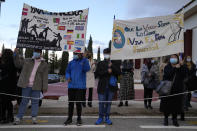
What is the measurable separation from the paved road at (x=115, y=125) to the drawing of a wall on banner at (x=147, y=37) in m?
2.00

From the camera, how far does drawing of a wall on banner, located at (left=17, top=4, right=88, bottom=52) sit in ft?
26.0

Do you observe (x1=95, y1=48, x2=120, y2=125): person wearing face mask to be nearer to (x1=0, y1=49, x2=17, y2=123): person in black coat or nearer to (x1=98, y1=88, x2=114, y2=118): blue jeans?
(x1=98, y1=88, x2=114, y2=118): blue jeans

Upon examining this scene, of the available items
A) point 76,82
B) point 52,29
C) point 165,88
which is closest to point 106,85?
point 76,82

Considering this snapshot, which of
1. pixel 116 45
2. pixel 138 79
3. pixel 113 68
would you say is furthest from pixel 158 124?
pixel 138 79

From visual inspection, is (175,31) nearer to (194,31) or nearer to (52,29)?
(52,29)

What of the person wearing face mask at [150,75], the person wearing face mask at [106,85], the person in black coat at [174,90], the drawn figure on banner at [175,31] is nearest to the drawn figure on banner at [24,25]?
the person wearing face mask at [106,85]

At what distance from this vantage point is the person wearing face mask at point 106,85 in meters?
6.36

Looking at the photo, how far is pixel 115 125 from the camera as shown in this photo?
20.3 ft

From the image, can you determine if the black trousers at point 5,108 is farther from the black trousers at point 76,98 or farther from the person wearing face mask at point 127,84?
the person wearing face mask at point 127,84

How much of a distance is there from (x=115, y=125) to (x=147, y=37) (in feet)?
10.1

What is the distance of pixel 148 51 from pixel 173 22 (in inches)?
45.1

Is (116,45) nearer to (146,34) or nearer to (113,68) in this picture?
(146,34)

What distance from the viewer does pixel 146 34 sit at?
7734 mm

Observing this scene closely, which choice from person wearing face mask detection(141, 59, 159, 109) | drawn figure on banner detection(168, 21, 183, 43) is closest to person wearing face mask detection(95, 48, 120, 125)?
drawn figure on banner detection(168, 21, 183, 43)
